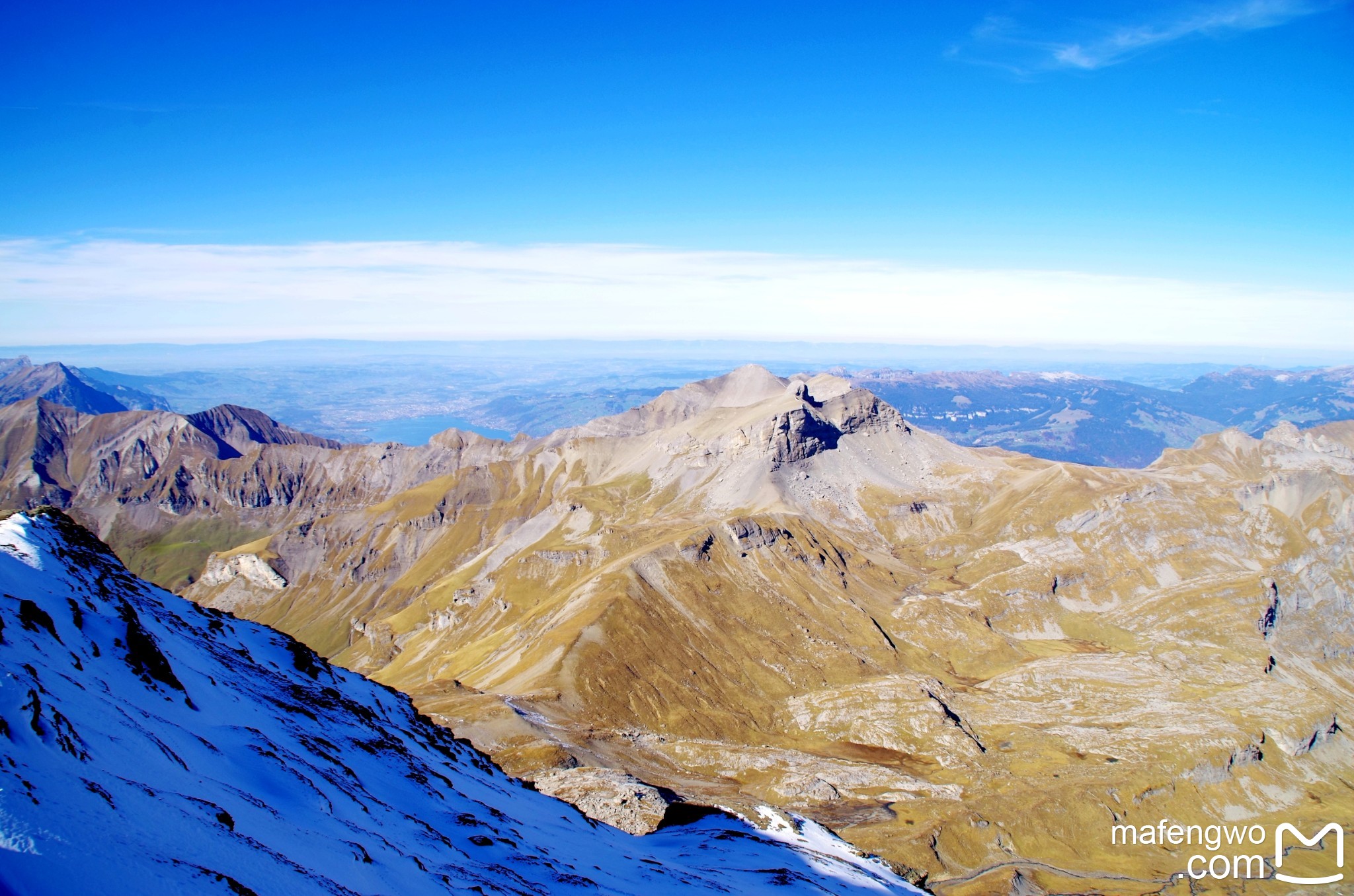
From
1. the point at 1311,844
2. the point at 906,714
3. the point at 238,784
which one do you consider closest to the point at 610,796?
the point at 238,784

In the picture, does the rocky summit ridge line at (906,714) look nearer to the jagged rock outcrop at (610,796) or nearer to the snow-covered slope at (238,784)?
the jagged rock outcrop at (610,796)

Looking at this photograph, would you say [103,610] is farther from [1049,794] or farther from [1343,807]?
[1343,807]

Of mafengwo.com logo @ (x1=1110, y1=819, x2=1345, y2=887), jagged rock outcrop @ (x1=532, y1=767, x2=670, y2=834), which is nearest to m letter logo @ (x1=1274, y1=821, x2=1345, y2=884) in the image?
mafengwo.com logo @ (x1=1110, y1=819, x2=1345, y2=887)

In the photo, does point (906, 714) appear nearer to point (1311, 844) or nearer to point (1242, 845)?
point (1242, 845)

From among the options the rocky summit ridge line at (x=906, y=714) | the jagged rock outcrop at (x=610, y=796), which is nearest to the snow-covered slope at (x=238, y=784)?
the jagged rock outcrop at (x=610, y=796)

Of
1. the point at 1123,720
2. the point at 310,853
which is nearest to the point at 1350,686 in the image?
the point at 1123,720

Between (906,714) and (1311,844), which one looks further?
(906,714)

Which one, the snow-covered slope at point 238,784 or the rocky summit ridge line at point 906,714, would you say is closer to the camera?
the snow-covered slope at point 238,784
